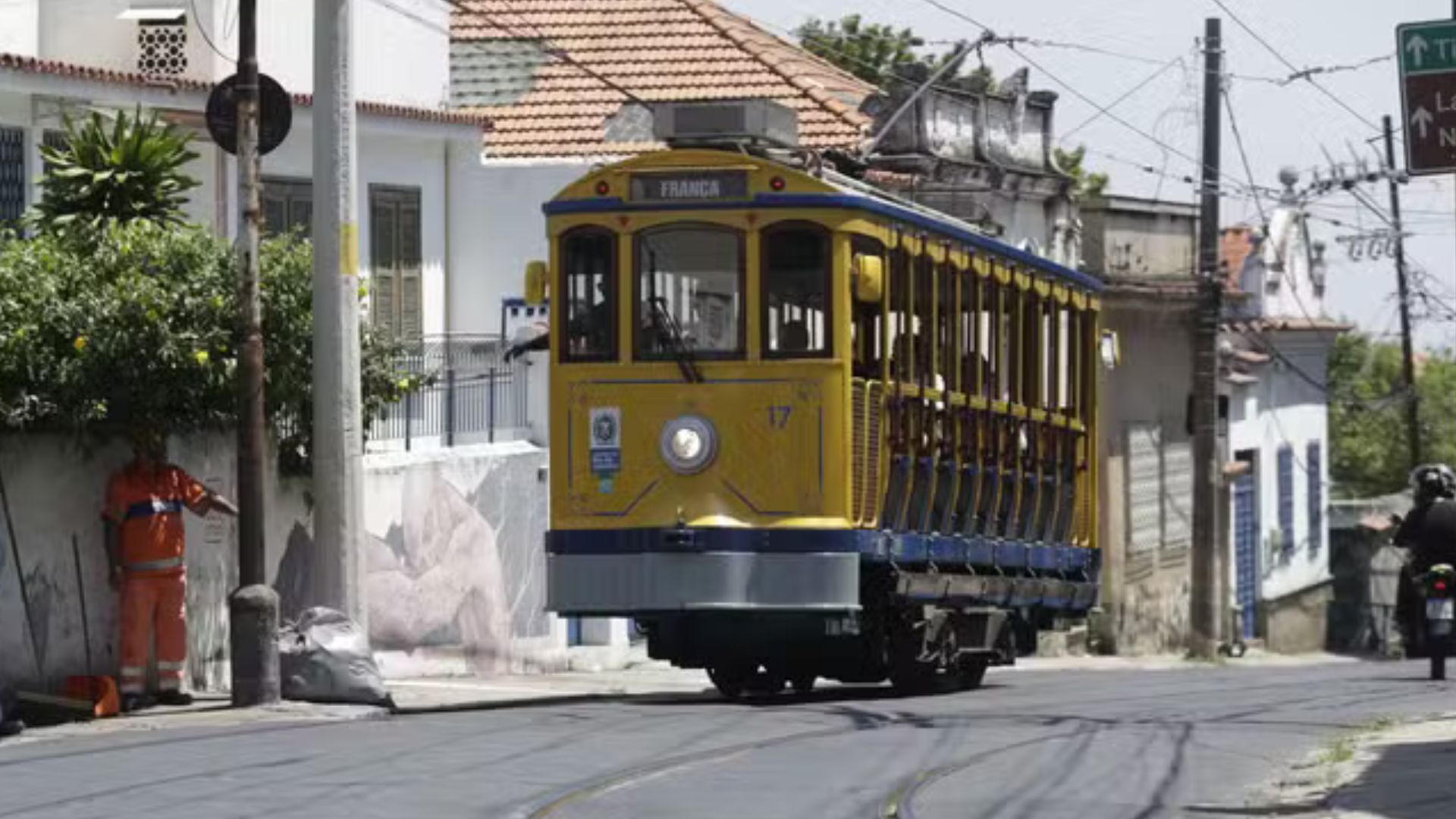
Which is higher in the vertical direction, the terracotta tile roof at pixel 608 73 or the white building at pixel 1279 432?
the terracotta tile roof at pixel 608 73

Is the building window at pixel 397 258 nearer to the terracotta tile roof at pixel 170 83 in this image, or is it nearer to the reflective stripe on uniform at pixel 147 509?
the terracotta tile roof at pixel 170 83

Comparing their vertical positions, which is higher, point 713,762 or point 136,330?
point 136,330

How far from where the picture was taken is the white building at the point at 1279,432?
2088 inches

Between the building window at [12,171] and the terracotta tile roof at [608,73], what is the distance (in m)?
9.30

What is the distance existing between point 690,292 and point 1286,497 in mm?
35966

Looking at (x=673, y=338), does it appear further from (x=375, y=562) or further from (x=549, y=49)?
(x=549, y=49)

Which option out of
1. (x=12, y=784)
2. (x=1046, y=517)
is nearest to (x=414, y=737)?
(x=12, y=784)

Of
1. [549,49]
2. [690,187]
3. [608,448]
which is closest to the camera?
[690,187]

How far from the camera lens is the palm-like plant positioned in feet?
79.8

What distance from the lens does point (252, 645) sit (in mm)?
21109

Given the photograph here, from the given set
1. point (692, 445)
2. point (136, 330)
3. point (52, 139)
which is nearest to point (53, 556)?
point (136, 330)

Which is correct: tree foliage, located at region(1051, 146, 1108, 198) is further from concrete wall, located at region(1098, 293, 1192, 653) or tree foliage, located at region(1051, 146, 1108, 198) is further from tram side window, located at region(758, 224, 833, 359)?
tram side window, located at region(758, 224, 833, 359)

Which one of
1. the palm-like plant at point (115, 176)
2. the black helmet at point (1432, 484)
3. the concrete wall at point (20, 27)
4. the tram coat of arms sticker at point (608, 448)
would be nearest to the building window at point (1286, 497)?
the black helmet at point (1432, 484)

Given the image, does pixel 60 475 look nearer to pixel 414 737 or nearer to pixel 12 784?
pixel 414 737
